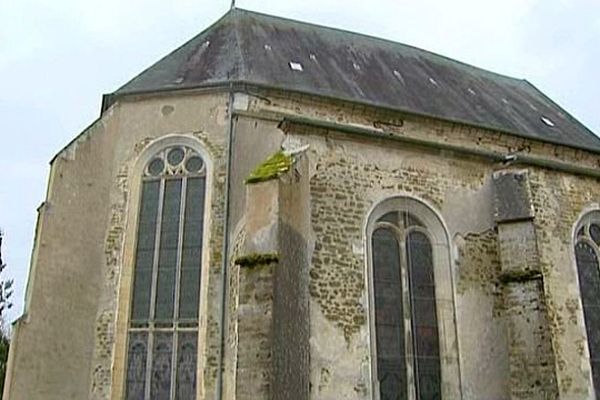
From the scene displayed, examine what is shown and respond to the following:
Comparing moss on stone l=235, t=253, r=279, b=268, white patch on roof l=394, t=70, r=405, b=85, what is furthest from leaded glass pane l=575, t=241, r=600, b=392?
white patch on roof l=394, t=70, r=405, b=85

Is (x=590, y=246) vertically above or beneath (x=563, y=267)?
above

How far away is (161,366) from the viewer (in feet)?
32.1

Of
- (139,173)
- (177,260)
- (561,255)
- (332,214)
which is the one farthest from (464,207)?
(139,173)

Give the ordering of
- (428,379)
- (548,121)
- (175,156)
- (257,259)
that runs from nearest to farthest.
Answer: (257,259) → (428,379) → (175,156) → (548,121)

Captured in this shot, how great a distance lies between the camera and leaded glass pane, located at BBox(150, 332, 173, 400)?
9.61 meters

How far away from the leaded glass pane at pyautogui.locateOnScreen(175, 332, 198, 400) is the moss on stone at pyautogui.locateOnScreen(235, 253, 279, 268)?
275 cm

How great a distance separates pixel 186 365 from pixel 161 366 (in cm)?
42

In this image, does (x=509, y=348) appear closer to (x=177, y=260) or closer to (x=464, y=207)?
(x=464, y=207)

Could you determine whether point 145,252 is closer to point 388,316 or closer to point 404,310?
point 388,316

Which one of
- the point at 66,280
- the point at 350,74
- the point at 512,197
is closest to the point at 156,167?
the point at 66,280

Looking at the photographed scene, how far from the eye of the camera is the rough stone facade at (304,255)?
27.2 feet

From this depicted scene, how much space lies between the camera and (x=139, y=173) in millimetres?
11102

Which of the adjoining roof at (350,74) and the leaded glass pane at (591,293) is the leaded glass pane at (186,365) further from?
the leaded glass pane at (591,293)

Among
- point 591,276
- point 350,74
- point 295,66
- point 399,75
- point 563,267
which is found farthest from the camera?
point 399,75
